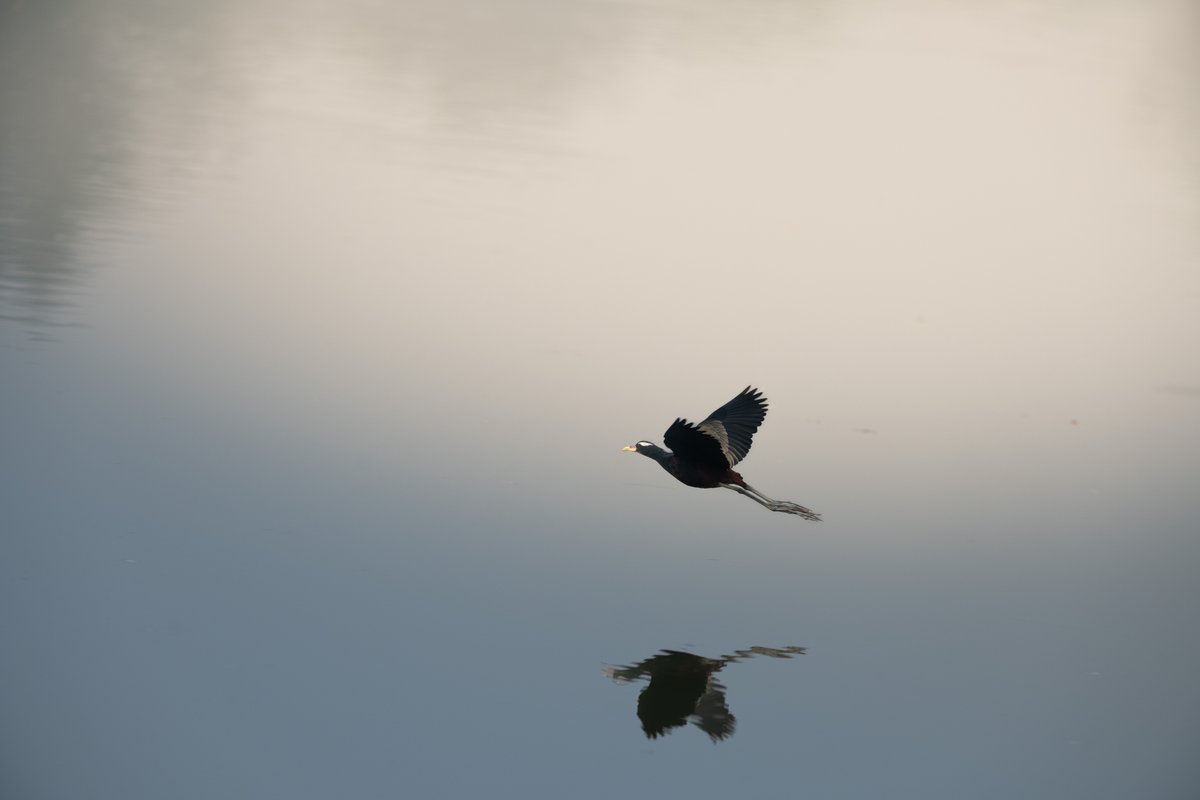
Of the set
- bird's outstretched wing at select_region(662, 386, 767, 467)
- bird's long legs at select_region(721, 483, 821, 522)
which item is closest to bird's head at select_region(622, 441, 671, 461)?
bird's outstretched wing at select_region(662, 386, 767, 467)

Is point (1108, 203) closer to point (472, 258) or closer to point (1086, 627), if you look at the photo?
point (472, 258)

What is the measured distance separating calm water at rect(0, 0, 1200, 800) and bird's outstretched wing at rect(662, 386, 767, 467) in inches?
27.0

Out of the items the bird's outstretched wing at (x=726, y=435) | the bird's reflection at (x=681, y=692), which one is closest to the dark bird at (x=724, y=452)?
the bird's outstretched wing at (x=726, y=435)

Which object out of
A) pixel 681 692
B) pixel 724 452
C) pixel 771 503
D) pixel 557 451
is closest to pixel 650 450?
pixel 724 452

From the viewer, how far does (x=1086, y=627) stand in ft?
30.9

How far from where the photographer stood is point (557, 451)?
437 inches

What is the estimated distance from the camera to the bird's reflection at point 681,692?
25.4 ft

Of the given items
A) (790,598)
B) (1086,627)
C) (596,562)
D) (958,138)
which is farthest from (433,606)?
(958,138)

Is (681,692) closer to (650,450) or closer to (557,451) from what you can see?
(650,450)

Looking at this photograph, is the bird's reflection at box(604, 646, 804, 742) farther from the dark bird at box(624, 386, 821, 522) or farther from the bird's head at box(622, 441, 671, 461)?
the bird's head at box(622, 441, 671, 461)

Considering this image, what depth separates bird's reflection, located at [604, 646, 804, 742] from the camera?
773 cm

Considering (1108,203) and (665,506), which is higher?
(1108,203)

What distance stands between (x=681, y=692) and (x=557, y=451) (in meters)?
3.40

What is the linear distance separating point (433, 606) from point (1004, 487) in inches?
201
